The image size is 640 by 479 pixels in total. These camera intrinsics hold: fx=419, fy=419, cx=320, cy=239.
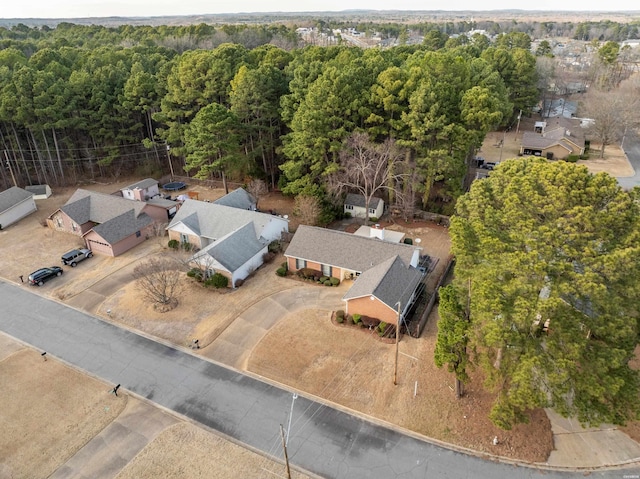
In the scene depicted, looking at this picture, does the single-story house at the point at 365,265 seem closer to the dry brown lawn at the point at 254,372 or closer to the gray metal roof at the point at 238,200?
the dry brown lawn at the point at 254,372

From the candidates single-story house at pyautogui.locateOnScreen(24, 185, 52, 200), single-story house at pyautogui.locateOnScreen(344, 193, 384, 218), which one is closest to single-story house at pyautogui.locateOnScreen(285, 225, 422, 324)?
single-story house at pyautogui.locateOnScreen(344, 193, 384, 218)

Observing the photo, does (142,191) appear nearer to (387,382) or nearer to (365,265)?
(365,265)

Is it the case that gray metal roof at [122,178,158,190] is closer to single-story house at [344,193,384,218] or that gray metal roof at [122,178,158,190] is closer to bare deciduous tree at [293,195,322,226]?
bare deciduous tree at [293,195,322,226]

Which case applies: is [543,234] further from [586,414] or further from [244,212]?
[244,212]

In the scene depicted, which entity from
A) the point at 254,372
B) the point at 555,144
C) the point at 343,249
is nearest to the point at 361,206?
the point at 343,249

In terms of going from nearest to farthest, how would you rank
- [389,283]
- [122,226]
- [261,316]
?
[389,283] → [261,316] → [122,226]

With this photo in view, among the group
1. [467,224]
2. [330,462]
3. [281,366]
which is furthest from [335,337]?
[467,224]

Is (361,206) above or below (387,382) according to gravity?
above
